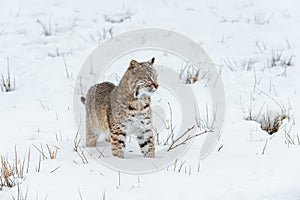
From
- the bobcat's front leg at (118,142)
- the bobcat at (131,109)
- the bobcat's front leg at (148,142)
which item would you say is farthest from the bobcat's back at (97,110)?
the bobcat's front leg at (148,142)

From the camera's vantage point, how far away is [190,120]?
619 cm

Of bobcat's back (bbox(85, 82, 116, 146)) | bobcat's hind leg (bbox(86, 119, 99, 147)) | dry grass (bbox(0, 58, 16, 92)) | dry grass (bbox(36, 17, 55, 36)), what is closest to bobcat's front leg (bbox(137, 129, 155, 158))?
bobcat's back (bbox(85, 82, 116, 146))

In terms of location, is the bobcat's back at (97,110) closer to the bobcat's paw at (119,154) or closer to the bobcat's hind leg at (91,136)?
the bobcat's hind leg at (91,136)

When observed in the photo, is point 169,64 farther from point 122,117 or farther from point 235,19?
point 122,117

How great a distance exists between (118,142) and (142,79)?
674mm

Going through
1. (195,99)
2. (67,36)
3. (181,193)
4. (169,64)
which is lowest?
(181,193)

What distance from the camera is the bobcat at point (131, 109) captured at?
15.9ft

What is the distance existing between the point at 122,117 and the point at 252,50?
164 inches

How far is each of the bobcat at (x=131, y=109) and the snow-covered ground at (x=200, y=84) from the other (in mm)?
352

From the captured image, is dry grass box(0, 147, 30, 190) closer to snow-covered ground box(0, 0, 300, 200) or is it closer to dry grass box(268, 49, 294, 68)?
snow-covered ground box(0, 0, 300, 200)

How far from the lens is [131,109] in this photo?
5.00 m

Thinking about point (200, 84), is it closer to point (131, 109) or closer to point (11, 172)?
point (131, 109)

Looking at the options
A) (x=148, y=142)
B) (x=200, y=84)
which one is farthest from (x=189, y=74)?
(x=148, y=142)

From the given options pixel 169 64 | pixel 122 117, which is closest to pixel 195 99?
pixel 169 64
